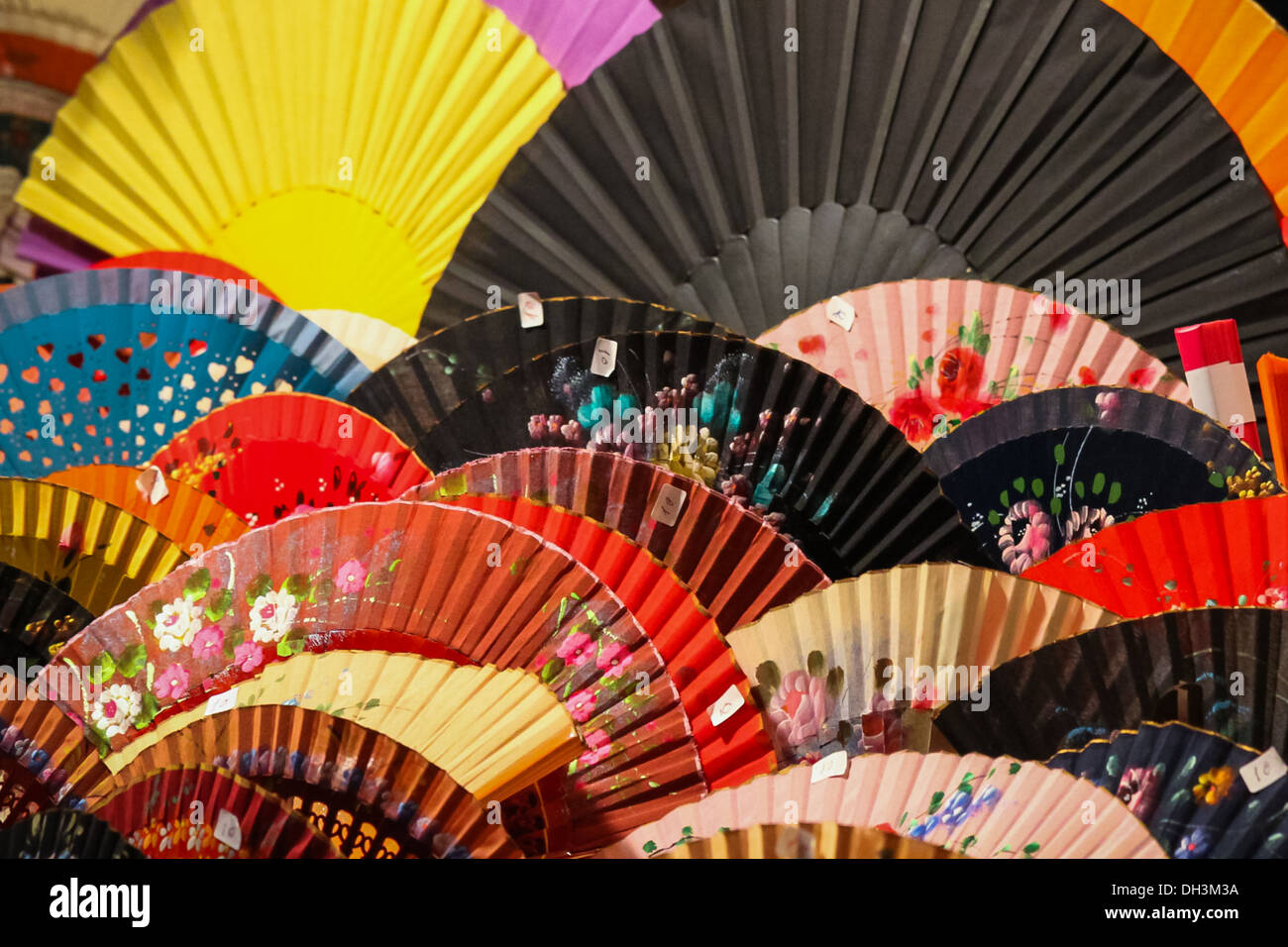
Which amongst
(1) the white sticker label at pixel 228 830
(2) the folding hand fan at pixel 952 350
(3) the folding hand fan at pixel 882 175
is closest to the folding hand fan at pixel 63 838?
(1) the white sticker label at pixel 228 830

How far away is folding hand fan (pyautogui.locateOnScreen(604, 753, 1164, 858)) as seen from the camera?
1.64 metres

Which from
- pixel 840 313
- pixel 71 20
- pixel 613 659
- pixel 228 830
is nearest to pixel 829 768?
pixel 613 659

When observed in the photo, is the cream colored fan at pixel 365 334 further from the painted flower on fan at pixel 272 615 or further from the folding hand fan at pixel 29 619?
the folding hand fan at pixel 29 619

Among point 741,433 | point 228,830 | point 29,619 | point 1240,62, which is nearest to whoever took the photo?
point 228,830

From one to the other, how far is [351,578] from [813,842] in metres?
0.80

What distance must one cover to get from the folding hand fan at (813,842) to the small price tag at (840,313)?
78 centimetres

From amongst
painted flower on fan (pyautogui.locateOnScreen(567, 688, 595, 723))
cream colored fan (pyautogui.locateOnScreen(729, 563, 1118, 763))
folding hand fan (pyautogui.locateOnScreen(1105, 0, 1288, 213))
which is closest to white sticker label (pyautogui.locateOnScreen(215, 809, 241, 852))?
painted flower on fan (pyautogui.locateOnScreen(567, 688, 595, 723))

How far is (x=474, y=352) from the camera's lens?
2121 mm

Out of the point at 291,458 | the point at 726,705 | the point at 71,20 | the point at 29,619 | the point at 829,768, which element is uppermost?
the point at 71,20

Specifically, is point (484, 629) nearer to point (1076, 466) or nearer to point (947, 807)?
point (947, 807)

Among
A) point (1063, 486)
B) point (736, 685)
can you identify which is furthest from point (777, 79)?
point (736, 685)

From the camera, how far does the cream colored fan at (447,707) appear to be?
1743mm

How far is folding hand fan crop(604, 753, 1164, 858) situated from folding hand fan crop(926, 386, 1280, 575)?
368 millimetres

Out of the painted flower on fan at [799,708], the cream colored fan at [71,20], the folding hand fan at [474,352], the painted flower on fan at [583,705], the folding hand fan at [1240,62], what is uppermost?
the cream colored fan at [71,20]
